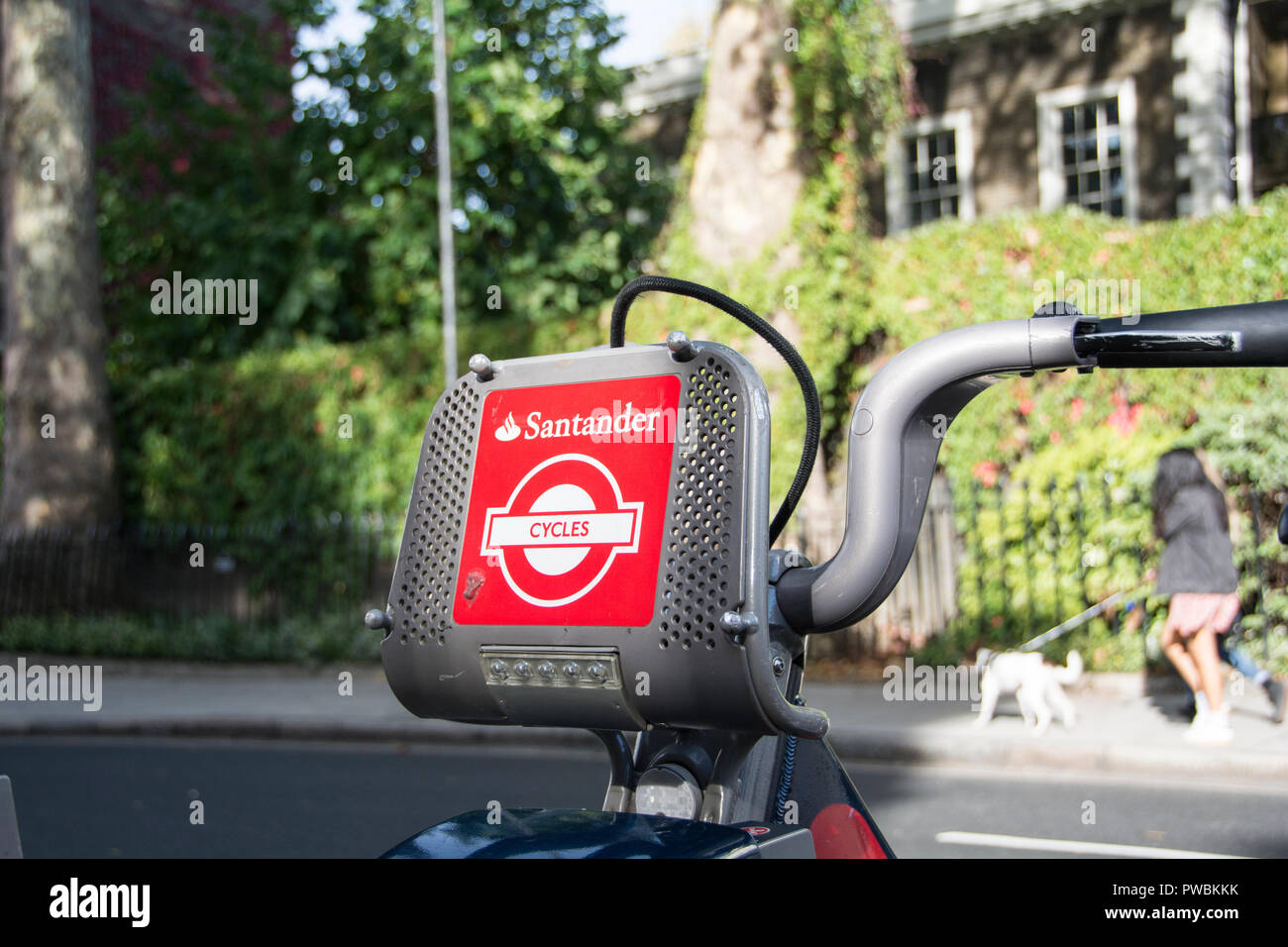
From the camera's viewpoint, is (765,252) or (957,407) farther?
(765,252)

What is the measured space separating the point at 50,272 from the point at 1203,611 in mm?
12376

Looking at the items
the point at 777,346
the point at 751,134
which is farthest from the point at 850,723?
the point at 777,346

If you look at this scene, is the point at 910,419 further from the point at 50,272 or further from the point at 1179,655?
the point at 50,272

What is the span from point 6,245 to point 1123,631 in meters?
12.5

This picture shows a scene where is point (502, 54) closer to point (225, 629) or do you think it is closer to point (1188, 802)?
point (225, 629)

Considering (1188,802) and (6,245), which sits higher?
(6,245)

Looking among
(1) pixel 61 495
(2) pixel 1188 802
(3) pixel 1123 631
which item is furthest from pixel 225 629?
(2) pixel 1188 802

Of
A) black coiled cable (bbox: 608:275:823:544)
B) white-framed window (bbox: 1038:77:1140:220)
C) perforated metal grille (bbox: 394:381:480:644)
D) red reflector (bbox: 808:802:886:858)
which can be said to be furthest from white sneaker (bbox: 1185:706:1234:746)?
white-framed window (bbox: 1038:77:1140:220)

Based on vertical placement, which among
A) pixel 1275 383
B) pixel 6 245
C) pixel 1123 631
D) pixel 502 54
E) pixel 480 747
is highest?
pixel 502 54

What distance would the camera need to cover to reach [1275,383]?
9.62m

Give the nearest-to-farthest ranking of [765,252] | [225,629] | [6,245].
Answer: [765,252], [225,629], [6,245]

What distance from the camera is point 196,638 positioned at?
1321cm

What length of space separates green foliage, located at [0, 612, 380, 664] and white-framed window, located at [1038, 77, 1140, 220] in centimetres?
1024
